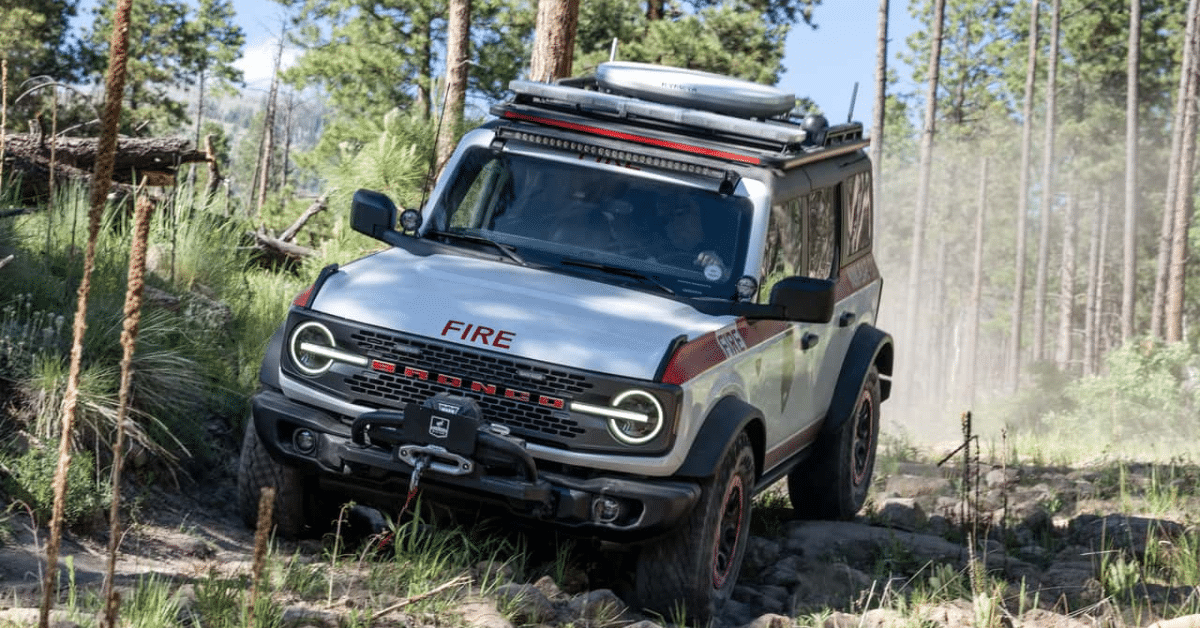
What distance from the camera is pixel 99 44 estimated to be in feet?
164

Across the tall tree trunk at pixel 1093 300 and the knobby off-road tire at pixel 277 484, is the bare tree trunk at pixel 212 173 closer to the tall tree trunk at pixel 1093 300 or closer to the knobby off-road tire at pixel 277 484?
the knobby off-road tire at pixel 277 484

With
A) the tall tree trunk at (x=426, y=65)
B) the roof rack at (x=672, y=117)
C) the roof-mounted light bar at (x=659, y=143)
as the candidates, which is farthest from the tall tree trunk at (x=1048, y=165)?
the roof-mounted light bar at (x=659, y=143)

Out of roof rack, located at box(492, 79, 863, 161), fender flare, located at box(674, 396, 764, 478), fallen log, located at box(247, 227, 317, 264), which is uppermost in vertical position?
roof rack, located at box(492, 79, 863, 161)

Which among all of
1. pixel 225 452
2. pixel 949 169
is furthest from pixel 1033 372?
pixel 225 452

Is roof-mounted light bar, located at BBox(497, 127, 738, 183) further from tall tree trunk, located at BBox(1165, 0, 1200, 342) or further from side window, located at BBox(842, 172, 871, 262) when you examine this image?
tall tree trunk, located at BBox(1165, 0, 1200, 342)

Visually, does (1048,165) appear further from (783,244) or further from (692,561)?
(692,561)

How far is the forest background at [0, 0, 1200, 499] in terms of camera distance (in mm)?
8227

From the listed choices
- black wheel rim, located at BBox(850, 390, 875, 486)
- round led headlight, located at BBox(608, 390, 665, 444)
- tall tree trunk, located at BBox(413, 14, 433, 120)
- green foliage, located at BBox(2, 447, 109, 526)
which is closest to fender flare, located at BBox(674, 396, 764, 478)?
round led headlight, located at BBox(608, 390, 665, 444)

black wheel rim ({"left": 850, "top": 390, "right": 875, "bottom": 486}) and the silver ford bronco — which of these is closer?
the silver ford bronco

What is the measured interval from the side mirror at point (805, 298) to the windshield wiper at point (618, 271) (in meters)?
0.53

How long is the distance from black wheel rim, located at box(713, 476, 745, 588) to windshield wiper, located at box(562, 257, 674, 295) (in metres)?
0.96

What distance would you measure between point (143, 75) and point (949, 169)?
36926 millimetres

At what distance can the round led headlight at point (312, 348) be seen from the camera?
19.2ft

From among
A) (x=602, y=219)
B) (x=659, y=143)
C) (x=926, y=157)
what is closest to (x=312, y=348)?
(x=602, y=219)
